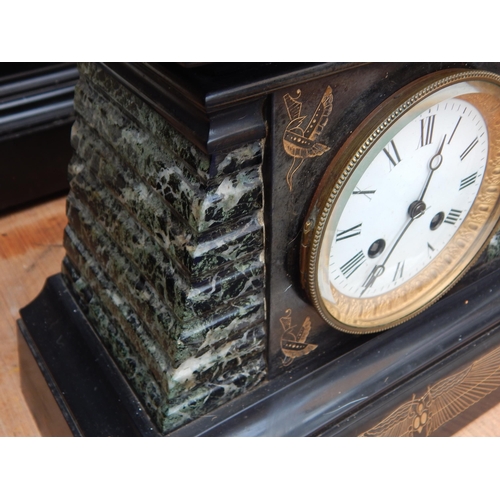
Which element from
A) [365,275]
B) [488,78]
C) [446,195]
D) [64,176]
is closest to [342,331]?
[365,275]

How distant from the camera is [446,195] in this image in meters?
0.89

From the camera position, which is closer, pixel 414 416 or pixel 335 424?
pixel 335 424

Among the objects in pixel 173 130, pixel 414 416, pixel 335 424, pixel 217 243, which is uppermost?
pixel 173 130

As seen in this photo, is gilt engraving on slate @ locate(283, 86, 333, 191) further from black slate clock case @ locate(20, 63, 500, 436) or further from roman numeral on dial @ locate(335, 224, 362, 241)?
roman numeral on dial @ locate(335, 224, 362, 241)

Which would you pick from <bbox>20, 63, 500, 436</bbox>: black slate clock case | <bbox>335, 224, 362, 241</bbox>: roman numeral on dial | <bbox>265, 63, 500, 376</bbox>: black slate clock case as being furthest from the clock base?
<bbox>335, 224, 362, 241</bbox>: roman numeral on dial

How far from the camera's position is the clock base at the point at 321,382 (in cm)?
87

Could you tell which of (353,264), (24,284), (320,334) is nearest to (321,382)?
(320,334)

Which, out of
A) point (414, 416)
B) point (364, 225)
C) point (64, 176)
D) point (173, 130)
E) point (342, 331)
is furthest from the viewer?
point (64, 176)

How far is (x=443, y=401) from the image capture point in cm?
108

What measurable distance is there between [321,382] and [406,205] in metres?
0.27

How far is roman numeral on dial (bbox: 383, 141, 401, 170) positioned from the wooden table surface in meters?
0.58

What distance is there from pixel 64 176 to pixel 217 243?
821 millimetres

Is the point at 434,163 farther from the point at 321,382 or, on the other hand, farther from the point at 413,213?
the point at 321,382

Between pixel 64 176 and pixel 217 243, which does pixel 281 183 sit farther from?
pixel 64 176
